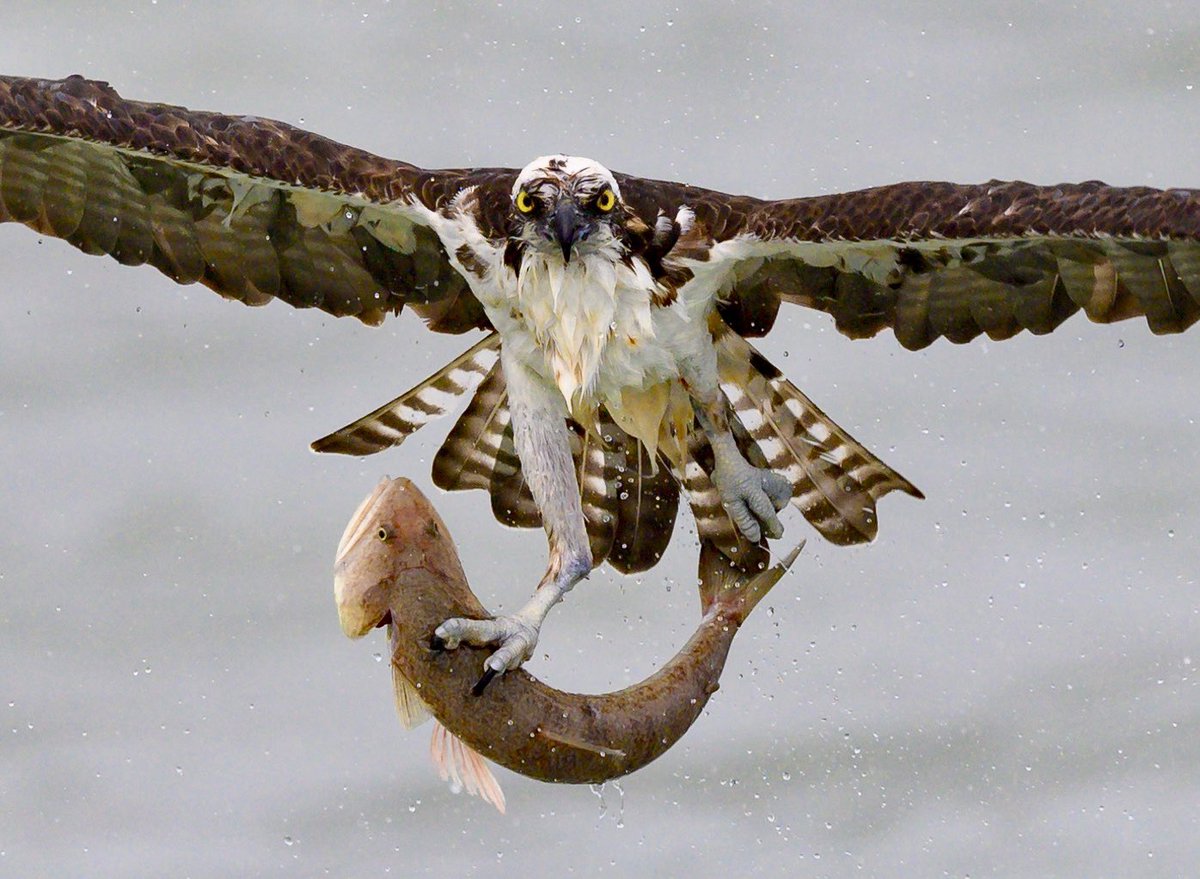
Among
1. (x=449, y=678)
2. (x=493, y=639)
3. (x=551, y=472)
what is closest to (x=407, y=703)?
(x=449, y=678)

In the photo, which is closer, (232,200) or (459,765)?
(459,765)

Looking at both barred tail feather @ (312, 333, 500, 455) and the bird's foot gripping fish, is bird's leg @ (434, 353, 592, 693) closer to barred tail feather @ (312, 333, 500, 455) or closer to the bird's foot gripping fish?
barred tail feather @ (312, 333, 500, 455)

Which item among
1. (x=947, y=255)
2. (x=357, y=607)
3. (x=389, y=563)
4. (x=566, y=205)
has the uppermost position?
(x=566, y=205)

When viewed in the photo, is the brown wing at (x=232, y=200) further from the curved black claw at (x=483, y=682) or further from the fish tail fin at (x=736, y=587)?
the curved black claw at (x=483, y=682)

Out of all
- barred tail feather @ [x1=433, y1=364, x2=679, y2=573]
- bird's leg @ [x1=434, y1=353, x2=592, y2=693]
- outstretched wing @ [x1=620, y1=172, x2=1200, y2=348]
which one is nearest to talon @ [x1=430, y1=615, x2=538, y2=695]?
bird's leg @ [x1=434, y1=353, x2=592, y2=693]

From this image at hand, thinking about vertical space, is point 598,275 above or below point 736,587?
above

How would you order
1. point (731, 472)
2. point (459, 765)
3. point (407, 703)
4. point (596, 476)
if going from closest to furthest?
point (407, 703), point (459, 765), point (731, 472), point (596, 476)

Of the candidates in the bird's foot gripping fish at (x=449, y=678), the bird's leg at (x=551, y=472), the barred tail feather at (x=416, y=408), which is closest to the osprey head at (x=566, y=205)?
the bird's leg at (x=551, y=472)

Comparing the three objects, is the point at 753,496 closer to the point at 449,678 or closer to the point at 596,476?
the point at 596,476
